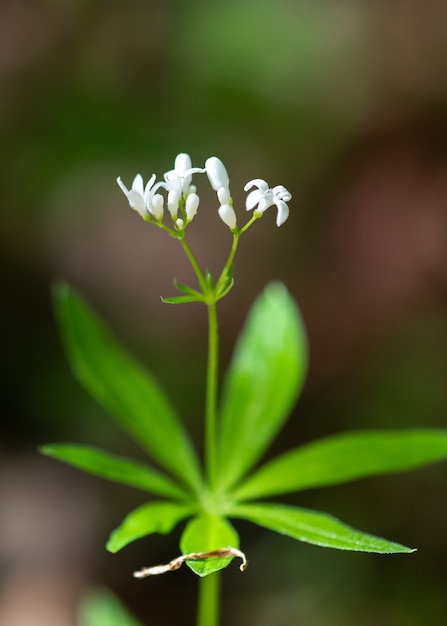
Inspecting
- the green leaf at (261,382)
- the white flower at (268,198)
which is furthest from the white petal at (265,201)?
the green leaf at (261,382)

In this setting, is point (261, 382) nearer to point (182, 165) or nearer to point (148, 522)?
point (148, 522)

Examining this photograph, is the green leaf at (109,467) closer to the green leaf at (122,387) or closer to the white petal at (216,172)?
the green leaf at (122,387)

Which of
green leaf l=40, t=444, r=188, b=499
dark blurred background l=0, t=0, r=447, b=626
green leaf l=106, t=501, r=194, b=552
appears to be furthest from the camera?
dark blurred background l=0, t=0, r=447, b=626

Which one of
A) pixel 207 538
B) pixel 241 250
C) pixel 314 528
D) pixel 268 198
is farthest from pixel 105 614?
pixel 241 250

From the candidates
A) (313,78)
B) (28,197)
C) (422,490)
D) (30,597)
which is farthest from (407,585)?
(313,78)

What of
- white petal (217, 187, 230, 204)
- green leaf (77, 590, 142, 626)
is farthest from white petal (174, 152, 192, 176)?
green leaf (77, 590, 142, 626)

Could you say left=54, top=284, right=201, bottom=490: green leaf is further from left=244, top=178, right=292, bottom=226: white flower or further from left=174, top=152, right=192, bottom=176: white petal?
left=244, top=178, right=292, bottom=226: white flower

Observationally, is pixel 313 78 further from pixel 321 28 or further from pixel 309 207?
pixel 309 207
